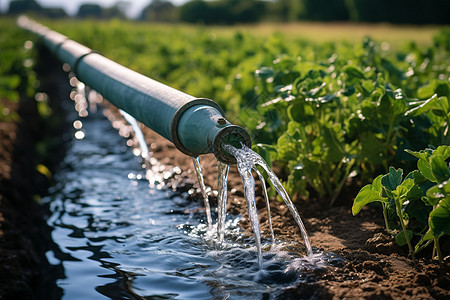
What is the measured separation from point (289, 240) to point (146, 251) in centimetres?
76

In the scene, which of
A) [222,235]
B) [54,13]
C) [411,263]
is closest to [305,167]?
[222,235]

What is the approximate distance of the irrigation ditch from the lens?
6.51 ft

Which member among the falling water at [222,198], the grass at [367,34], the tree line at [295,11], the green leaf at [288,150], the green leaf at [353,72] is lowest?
the falling water at [222,198]

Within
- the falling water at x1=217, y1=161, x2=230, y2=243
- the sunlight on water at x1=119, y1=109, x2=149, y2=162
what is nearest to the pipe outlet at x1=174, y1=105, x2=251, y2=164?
the falling water at x1=217, y1=161, x2=230, y2=243

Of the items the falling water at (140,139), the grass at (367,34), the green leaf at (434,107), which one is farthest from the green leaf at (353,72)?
the grass at (367,34)

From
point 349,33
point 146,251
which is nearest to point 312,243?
point 146,251

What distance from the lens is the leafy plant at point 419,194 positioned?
1873 mm

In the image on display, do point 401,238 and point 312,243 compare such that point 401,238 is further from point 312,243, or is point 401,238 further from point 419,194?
point 312,243

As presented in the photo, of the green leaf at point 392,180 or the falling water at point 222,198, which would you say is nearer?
the green leaf at point 392,180

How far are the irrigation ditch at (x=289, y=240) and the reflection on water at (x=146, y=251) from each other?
0.10 m

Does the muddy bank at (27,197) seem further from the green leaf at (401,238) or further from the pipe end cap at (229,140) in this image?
the green leaf at (401,238)

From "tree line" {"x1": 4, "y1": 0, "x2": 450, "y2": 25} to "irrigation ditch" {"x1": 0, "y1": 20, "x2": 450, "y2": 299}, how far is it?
32.4 m

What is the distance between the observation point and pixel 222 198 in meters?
2.73

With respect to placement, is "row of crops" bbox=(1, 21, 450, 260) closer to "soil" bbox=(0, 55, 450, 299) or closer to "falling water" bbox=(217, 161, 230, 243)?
"soil" bbox=(0, 55, 450, 299)
